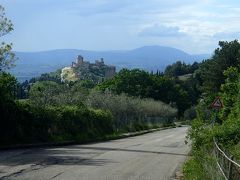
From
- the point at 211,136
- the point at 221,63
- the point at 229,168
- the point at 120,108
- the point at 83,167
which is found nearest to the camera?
the point at 229,168

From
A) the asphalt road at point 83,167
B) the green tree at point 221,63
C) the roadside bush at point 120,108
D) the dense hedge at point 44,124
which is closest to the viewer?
the asphalt road at point 83,167

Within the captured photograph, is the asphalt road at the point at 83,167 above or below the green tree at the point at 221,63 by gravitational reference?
below

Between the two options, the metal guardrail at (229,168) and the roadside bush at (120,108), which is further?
the roadside bush at (120,108)

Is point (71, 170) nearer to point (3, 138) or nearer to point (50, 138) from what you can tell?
point (3, 138)

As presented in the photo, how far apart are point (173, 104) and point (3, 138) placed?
10180 centimetres

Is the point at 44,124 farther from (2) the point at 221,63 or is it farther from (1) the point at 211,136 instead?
(2) the point at 221,63

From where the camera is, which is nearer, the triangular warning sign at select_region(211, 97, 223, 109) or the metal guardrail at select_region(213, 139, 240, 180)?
the metal guardrail at select_region(213, 139, 240, 180)

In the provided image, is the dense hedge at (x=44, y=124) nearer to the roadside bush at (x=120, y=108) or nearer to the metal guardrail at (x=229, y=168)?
the roadside bush at (x=120, y=108)

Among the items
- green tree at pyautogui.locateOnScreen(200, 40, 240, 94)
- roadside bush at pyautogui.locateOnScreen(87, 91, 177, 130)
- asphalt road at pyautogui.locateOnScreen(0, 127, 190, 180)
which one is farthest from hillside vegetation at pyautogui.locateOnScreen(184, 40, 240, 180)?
green tree at pyautogui.locateOnScreen(200, 40, 240, 94)

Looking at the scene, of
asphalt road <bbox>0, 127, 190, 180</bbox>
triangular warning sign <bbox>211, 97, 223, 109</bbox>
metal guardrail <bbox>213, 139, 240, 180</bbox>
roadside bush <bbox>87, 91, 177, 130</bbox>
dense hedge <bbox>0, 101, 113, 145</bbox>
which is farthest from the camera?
roadside bush <bbox>87, 91, 177, 130</bbox>

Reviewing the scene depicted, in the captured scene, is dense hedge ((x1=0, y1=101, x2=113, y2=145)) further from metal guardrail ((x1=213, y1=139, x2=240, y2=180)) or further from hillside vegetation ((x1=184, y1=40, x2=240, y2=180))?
metal guardrail ((x1=213, y1=139, x2=240, y2=180))

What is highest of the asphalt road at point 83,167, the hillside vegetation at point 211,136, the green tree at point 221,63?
the green tree at point 221,63

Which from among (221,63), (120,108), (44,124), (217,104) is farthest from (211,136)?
(221,63)

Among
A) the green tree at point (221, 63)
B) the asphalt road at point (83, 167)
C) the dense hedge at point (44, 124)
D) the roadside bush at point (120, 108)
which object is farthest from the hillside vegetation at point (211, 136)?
the green tree at point (221, 63)
